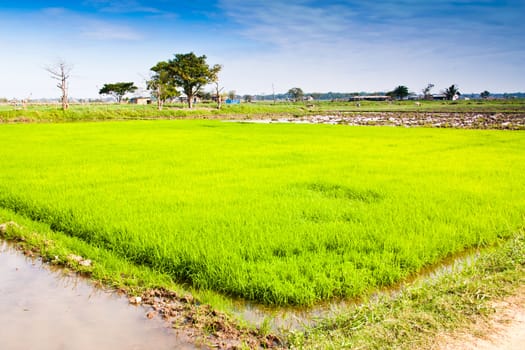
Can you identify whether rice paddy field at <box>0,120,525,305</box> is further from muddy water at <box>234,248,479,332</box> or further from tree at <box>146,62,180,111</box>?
tree at <box>146,62,180,111</box>

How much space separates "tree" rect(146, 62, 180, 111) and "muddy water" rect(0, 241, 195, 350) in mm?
56520

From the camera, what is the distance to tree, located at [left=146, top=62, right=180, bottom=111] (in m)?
58.6

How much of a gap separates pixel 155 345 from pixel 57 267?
2321mm

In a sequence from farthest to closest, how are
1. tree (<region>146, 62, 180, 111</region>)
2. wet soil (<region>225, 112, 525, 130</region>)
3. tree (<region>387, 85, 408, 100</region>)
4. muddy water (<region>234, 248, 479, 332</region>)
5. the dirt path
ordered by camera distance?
tree (<region>387, 85, 408, 100</region>) → tree (<region>146, 62, 180, 111</region>) → wet soil (<region>225, 112, 525, 130</region>) → muddy water (<region>234, 248, 479, 332</region>) → the dirt path

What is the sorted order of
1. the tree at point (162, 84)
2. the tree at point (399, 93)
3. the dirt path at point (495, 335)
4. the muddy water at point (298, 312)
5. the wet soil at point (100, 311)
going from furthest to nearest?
the tree at point (399, 93) < the tree at point (162, 84) < the muddy water at point (298, 312) < the wet soil at point (100, 311) < the dirt path at point (495, 335)

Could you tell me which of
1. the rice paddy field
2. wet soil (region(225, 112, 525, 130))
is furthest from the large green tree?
the rice paddy field

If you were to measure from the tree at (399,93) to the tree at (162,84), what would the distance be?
238 ft

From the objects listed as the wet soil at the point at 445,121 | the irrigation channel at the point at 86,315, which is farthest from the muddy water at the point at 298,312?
the wet soil at the point at 445,121

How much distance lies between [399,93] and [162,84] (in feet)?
250

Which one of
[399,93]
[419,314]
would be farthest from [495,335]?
[399,93]

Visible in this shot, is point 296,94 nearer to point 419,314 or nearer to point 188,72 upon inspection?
point 188,72

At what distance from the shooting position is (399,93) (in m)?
111

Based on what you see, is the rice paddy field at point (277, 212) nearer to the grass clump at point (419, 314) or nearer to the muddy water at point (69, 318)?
the grass clump at point (419, 314)

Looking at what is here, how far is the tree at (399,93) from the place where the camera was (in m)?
109
